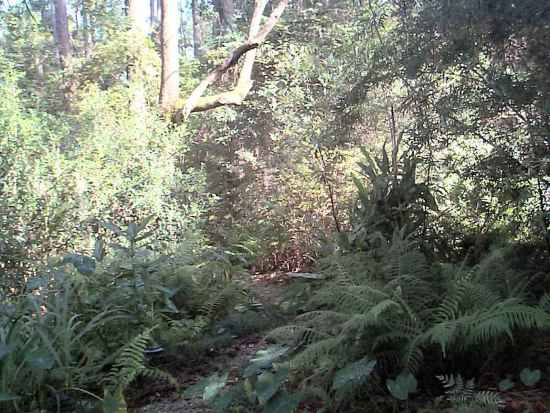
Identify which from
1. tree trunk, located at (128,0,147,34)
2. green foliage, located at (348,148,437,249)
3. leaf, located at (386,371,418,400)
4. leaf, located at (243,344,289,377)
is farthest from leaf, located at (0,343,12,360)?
tree trunk, located at (128,0,147,34)

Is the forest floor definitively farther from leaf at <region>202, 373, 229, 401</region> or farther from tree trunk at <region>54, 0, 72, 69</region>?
tree trunk at <region>54, 0, 72, 69</region>

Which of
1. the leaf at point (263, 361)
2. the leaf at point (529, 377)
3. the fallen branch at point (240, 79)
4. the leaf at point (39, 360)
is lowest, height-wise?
the leaf at point (263, 361)

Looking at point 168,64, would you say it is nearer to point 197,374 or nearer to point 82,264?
point 82,264

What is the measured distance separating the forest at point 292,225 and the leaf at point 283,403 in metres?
0.02

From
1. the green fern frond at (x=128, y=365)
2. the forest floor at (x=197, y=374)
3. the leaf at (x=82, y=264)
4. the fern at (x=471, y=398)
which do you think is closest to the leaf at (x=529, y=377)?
the fern at (x=471, y=398)

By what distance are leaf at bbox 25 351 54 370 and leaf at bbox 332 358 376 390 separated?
1645 millimetres

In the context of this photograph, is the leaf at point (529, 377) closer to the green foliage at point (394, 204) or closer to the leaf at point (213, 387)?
the leaf at point (213, 387)

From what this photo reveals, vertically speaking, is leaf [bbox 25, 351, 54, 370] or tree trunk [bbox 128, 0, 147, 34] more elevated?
tree trunk [bbox 128, 0, 147, 34]

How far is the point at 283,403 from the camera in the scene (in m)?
2.89

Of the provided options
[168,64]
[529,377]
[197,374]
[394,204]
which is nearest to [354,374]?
[529,377]

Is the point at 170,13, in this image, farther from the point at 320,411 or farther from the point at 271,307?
the point at 320,411

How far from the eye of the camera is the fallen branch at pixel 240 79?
30.8 feet

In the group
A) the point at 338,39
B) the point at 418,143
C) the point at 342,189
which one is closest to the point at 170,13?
the point at 338,39

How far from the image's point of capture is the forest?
126 inches
